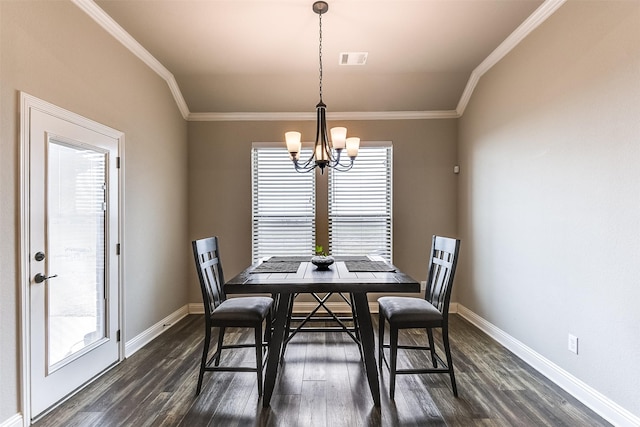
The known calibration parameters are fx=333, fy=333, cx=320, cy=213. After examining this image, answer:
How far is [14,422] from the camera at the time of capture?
6.33 feet

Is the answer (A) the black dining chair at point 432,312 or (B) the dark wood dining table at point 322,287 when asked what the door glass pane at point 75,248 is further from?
(A) the black dining chair at point 432,312

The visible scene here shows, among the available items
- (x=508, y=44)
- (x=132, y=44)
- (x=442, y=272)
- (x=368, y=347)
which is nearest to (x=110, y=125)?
(x=132, y=44)

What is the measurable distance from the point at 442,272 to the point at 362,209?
1.96 m

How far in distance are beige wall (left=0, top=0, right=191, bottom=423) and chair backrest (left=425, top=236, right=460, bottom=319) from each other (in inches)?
108

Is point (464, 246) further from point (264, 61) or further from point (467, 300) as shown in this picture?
point (264, 61)

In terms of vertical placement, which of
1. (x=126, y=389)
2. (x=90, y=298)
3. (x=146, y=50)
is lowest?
(x=126, y=389)

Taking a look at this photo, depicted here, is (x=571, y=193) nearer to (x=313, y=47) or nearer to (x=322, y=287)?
(x=322, y=287)

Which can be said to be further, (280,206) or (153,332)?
(280,206)

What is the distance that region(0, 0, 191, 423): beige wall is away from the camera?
194cm

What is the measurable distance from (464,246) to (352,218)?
145 cm

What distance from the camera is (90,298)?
263cm

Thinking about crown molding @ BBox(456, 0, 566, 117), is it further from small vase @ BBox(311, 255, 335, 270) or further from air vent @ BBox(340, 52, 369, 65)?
small vase @ BBox(311, 255, 335, 270)

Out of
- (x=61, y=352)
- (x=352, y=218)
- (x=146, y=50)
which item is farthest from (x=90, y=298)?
(x=352, y=218)

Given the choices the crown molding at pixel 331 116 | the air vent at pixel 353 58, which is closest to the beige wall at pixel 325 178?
the crown molding at pixel 331 116
